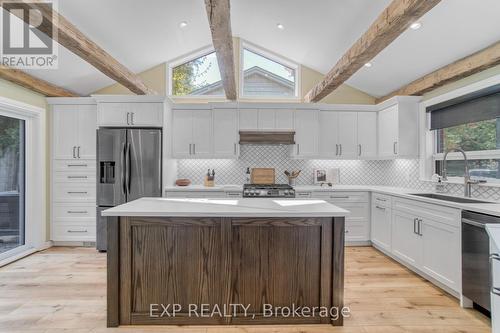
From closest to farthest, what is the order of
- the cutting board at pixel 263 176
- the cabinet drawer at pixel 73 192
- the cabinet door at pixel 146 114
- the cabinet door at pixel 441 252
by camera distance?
the cabinet door at pixel 441 252
the cabinet door at pixel 146 114
the cabinet drawer at pixel 73 192
the cutting board at pixel 263 176

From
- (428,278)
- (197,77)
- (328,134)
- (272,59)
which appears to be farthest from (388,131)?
(197,77)

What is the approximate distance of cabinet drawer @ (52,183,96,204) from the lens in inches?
170

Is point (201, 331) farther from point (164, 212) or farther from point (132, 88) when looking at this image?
point (132, 88)

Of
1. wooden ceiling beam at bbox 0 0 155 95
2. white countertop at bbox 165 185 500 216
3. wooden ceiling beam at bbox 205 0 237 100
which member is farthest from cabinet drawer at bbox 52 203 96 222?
wooden ceiling beam at bbox 205 0 237 100

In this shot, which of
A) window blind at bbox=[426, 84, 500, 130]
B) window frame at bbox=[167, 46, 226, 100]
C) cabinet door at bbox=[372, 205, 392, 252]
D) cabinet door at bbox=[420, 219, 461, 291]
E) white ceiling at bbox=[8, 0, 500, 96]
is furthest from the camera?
window frame at bbox=[167, 46, 226, 100]

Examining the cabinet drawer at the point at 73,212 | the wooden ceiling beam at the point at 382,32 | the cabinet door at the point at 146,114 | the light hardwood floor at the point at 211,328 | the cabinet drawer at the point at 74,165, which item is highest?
the wooden ceiling beam at the point at 382,32

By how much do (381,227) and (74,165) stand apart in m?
4.74

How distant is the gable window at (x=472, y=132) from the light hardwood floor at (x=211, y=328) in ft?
4.81

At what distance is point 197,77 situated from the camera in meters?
5.25

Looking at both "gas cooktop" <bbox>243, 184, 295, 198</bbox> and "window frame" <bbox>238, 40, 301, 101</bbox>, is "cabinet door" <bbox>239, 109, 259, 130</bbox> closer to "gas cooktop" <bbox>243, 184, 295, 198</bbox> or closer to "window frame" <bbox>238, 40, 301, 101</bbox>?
"window frame" <bbox>238, 40, 301, 101</bbox>

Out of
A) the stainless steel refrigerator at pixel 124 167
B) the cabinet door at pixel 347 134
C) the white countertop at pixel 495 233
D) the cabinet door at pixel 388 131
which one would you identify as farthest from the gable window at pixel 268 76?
the white countertop at pixel 495 233

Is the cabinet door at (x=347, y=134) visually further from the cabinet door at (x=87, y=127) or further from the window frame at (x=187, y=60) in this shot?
the cabinet door at (x=87, y=127)

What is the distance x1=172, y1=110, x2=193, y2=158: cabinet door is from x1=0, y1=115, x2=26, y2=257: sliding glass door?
6.99 ft

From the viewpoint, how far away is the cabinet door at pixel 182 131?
4652mm
